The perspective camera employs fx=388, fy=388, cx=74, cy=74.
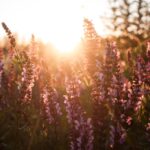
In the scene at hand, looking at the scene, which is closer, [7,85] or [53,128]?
[53,128]

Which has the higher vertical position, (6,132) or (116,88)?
(116,88)

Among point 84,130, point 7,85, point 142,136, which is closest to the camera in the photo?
point 84,130

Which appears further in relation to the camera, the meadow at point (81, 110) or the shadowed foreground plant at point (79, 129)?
the meadow at point (81, 110)

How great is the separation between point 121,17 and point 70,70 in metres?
39.4

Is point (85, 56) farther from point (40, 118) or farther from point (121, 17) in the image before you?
point (121, 17)

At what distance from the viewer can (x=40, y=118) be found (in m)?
6.34

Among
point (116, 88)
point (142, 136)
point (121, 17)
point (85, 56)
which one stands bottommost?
point (142, 136)

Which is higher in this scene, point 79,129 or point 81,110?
point 81,110

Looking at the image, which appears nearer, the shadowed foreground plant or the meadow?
the shadowed foreground plant

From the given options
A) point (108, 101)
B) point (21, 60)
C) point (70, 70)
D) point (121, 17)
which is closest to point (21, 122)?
point (21, 60)

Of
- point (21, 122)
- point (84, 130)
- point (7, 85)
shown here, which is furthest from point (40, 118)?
point (84, 130)

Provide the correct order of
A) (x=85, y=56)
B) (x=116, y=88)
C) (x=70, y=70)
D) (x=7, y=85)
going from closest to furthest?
(x=116, y=88), (x=7, y=85), (x=85, y=56), (x=70, y=70)

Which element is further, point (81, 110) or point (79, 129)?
point (81, 110)

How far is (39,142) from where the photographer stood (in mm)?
5758
